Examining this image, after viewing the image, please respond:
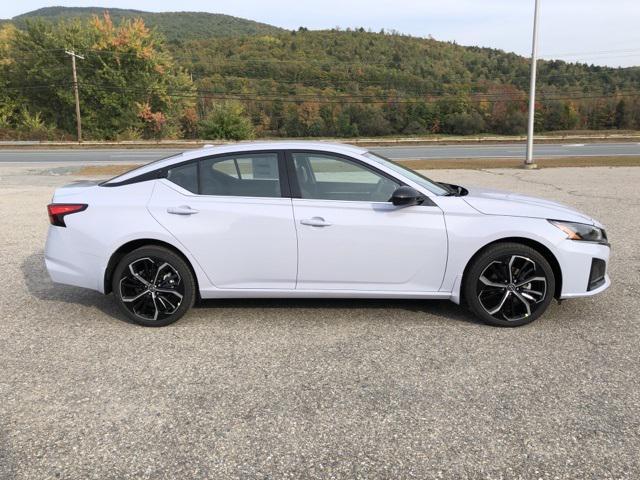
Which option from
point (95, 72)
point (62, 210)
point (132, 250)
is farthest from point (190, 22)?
point (132, 250)

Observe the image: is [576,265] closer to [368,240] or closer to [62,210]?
[368,240]

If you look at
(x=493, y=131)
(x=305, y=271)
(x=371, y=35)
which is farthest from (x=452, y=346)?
(x=371, y=35)

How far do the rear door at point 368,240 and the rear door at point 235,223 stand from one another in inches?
5.1

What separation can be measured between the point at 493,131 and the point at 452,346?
72675 mm

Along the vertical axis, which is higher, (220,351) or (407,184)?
(407,184)

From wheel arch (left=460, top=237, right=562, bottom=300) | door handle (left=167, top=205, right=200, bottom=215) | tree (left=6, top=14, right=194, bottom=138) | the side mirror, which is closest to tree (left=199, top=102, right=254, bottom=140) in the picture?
tree (left=6, top=14, right=194, bottom=138)

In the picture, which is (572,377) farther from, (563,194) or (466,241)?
(563,194)

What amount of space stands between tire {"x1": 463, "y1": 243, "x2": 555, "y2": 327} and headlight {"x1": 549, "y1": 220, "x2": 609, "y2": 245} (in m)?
0.29

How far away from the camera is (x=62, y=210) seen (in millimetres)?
4414

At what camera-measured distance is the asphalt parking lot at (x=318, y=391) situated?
8.67ft

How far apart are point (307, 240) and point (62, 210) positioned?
2057 millimetres

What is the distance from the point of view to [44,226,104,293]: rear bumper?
4375 mm

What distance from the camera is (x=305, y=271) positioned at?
429cm

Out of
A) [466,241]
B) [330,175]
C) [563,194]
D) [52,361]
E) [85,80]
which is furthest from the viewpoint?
[85,80]
